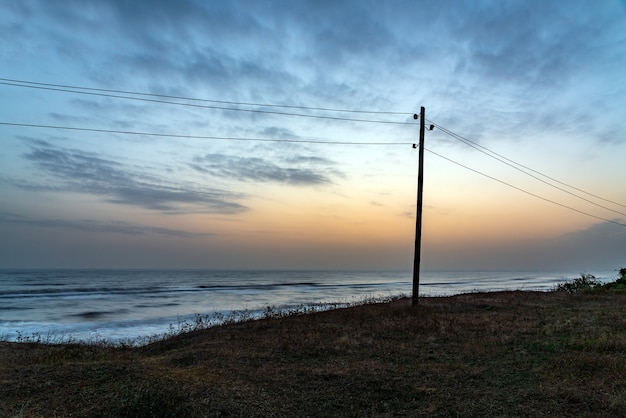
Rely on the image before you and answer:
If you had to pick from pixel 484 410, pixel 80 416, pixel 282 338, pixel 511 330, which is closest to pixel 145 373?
pixel 80 416

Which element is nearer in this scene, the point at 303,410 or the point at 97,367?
the point at 303,410

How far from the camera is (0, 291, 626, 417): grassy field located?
7.54m

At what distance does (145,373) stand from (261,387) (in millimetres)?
2822

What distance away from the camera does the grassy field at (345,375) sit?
7539mm

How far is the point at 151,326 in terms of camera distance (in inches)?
1025

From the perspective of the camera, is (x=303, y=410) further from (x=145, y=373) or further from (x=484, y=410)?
(x=145, y=373)

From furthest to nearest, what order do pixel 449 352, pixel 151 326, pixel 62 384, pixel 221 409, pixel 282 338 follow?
pixel 151 326, pixel 282 338, pixel 449 352, pixel 62 384, pixel 221 409

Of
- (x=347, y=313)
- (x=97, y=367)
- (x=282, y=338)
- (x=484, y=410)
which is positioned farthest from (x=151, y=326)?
(x=484, y=410)

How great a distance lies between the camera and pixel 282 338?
14.8m

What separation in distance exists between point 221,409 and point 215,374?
97.3 inches

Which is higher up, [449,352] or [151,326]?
[449,352]

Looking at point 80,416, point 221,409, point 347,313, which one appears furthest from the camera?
point 347,313

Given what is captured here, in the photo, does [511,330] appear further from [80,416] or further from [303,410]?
[80,416]

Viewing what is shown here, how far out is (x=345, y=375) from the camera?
9.77 meters
